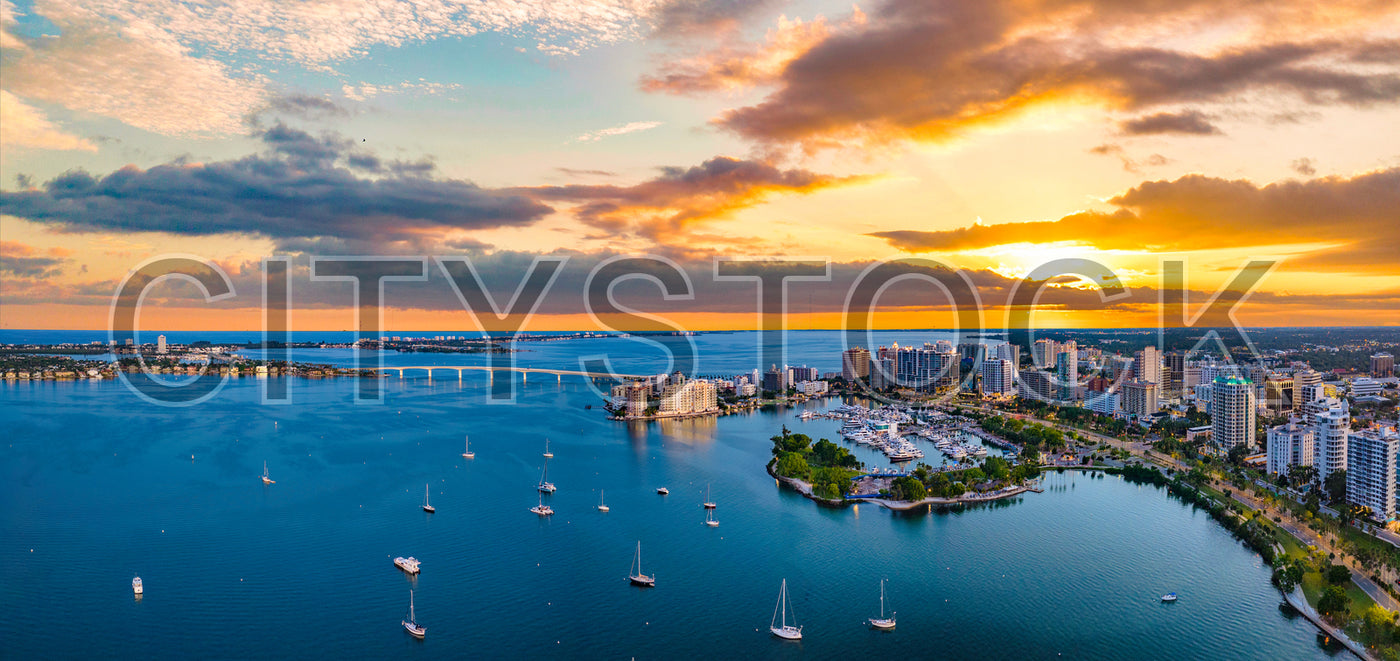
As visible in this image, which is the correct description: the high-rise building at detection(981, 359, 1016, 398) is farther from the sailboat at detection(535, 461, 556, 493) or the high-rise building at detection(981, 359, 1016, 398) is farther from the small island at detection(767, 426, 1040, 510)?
the sailboat at detection(535, 461, 556, 493)

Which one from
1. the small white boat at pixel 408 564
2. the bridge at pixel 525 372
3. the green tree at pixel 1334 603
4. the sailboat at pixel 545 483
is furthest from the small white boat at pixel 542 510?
the bridge at pixel 525 372

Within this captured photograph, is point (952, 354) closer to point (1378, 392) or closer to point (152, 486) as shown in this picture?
point (1378, 392)

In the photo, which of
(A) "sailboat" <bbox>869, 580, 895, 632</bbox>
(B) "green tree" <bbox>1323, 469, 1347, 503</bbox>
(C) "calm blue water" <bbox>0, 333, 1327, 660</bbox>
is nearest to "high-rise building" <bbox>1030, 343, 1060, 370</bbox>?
(C) "calm blue water" <bbox>0, 333, 1327, 660</bbox>

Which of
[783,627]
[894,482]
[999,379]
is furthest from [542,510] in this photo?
[999,379]

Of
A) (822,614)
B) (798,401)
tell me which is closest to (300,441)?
(822,614)

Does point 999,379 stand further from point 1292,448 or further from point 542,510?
point 542,510
